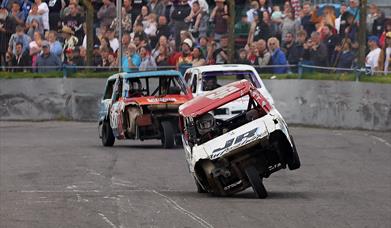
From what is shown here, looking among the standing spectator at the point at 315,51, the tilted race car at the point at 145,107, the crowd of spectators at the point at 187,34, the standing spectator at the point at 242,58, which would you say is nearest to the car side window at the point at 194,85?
the tilted race car at the point at 145,107

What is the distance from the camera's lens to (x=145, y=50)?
3011 cm

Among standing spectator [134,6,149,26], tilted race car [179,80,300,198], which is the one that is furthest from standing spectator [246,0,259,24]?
tilted race car [179,80,300,198]

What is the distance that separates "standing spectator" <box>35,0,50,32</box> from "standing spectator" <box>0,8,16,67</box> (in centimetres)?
101

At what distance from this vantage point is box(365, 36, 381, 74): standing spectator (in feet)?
82.9

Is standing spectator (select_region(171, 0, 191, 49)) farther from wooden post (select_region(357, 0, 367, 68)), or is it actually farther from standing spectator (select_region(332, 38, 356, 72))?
wooden post (select_region(357, 0, 367, 68))

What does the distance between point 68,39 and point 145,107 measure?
1066 cm

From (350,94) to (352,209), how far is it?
14125mm

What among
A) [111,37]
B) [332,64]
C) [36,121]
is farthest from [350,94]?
[36,121]

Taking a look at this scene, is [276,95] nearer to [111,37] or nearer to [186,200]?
[111,37]

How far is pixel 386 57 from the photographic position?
82.5 ft

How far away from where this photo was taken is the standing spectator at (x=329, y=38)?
26.3m

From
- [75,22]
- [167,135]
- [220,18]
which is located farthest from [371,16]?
[75,22]

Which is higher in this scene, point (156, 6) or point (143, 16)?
point (156, 6)

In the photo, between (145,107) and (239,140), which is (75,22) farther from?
(239,140)
